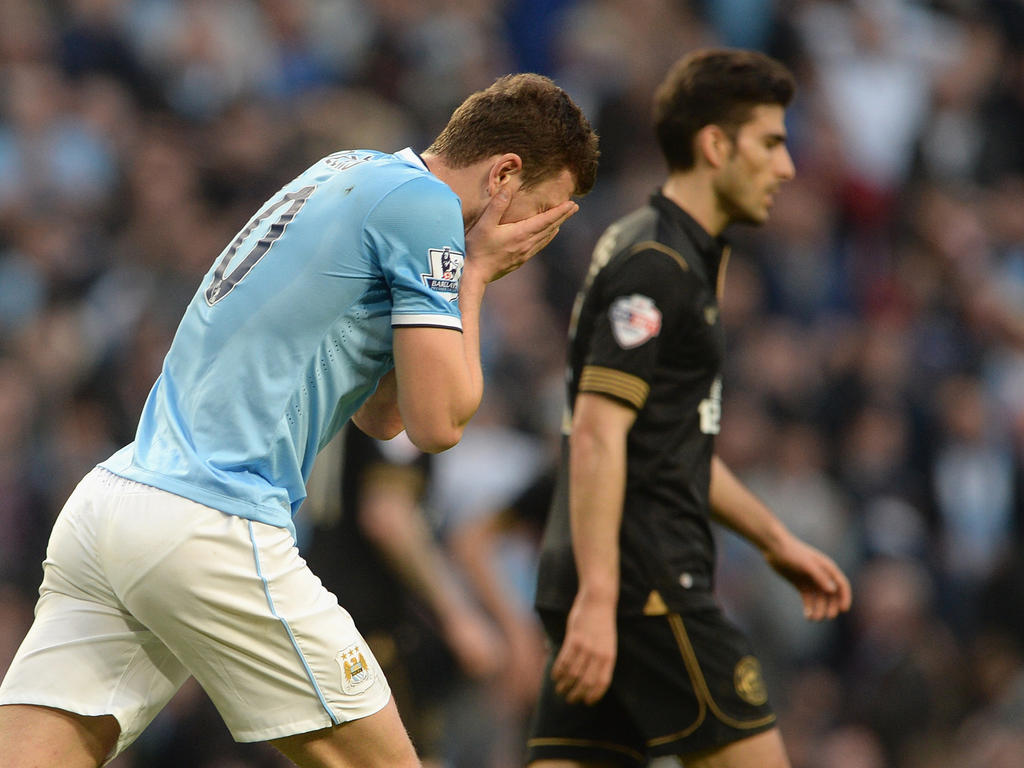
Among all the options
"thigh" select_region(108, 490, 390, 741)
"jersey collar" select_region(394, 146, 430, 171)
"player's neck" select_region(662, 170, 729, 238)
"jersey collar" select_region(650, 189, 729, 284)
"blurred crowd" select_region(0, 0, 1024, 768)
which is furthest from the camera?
"blurred crowd" select_region(0, 0, 1024, 768)

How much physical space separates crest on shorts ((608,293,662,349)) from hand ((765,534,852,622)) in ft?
3.10

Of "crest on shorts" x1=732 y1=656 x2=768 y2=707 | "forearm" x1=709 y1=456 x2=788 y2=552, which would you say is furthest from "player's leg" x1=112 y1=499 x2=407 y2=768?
"forearm" x1=709 y1=456 x2=788 y2=552

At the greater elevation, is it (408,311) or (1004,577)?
(408,311)

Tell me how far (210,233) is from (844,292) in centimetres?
444

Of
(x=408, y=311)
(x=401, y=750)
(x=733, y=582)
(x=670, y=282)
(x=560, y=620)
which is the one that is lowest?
(x=733, y=582)

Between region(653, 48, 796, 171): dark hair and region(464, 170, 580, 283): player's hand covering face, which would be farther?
region(653, 48, 796, 171): dark hair

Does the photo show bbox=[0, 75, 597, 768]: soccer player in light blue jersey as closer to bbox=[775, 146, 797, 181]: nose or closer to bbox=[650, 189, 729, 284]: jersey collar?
bbox=[650, 189, 729, 284]: jersey collar

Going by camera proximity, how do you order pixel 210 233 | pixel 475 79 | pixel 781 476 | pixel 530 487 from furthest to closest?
1. pixel 475 79
2. pixel 210 233
3. pixel 781 476
4. pixel 530 487

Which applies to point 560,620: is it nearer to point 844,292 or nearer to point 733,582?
point 733,582

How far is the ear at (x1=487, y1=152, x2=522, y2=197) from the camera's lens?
3383mm

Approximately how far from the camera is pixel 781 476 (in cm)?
856

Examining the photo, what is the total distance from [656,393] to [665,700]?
0.91 m

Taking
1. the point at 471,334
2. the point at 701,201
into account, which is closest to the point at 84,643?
the point at 471,334

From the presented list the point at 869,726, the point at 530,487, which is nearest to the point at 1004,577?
the point at 869,726
